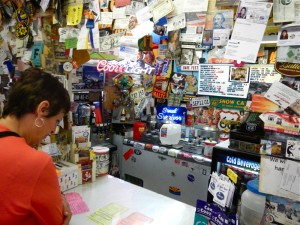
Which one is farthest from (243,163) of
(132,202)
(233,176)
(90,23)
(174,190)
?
(174,190)

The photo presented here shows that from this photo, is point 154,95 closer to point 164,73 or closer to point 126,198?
point 164,73

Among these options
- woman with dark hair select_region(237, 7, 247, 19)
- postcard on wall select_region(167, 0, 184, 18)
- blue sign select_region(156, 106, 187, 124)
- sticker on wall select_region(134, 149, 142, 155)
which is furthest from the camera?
blue sign select_region(156, 106, 187, 124)

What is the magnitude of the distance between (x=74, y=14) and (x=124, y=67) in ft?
6.59

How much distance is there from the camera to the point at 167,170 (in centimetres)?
319

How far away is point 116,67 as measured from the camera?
3969mm

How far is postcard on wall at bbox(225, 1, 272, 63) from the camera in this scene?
1.21 m

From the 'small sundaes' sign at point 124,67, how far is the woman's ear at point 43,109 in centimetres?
274

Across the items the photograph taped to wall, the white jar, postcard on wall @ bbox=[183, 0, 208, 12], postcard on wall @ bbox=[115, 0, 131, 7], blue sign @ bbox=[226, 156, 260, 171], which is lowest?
the white jar

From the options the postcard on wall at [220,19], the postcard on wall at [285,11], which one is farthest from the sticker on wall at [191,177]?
the postcard on wall at [285,11]

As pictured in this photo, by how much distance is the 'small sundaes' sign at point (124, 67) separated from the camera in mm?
3906

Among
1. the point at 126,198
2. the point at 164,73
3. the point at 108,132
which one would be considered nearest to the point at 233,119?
the point at 164,73

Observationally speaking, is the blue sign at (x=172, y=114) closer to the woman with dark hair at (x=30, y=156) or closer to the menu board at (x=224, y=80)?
the menu board at (x=224, y=80)

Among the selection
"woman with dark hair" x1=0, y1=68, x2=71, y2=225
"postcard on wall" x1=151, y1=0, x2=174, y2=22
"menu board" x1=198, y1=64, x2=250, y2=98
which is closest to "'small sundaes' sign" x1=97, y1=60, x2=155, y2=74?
"menu board" x1=198, y1=64, x2=250, y2=98

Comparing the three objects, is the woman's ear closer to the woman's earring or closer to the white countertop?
the woman's earring
